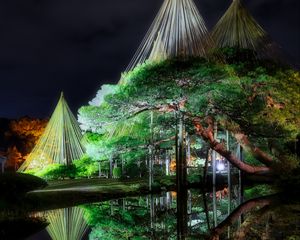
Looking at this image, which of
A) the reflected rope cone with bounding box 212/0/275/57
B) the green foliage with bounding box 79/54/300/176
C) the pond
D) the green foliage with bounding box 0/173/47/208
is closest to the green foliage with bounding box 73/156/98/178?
the green foliage with bounding box 79/54/300/176

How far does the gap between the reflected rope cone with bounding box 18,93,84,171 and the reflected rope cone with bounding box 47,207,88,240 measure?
14.7 meters

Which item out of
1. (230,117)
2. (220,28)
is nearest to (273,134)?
(230,117)

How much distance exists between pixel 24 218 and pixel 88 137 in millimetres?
10085

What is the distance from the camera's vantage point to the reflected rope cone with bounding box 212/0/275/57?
24.7 meters

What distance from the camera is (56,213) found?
16.8m

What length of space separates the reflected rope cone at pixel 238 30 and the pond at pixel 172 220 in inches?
340

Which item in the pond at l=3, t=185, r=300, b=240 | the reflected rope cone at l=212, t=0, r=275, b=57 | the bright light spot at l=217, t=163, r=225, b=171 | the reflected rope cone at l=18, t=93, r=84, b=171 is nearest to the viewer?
the pond at l=3, t=185, r=300, b=240

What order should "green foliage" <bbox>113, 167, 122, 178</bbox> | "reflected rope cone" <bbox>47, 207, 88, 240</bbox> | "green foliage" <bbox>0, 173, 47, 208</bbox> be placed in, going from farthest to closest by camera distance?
"green foliage" <bbox>113, 167, 122, 178</bbox>
"green foliage" <bbox>0, 173, 47, 208</bbox>
"reflected rope cone" <bbox>47, 207, 88, 240</bbox>

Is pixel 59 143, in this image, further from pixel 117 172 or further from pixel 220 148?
pixel 220 148

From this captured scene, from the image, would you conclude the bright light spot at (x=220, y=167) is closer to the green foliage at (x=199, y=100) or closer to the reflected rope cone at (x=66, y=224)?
the green foliage at (x=199, y=100)

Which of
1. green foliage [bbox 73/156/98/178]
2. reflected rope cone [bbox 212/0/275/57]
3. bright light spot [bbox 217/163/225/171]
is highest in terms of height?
reflected rope cone [bbox 212/0/275/57]

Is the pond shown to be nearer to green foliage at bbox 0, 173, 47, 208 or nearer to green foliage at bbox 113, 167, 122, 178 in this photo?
green foliage at bbox 0, 173, 47, 208

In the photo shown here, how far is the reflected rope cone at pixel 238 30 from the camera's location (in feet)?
80.9

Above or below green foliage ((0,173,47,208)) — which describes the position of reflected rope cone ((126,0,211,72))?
above
